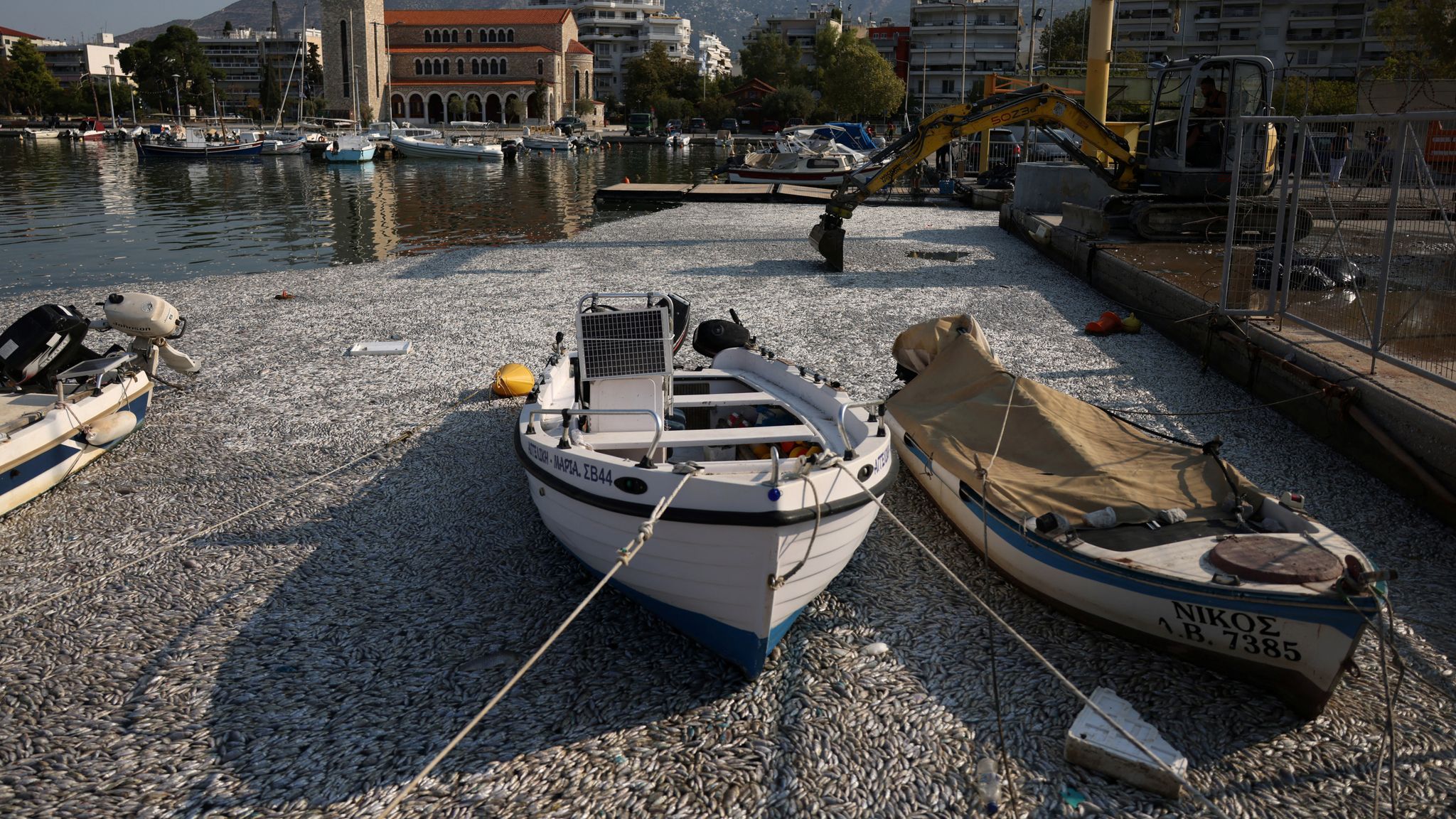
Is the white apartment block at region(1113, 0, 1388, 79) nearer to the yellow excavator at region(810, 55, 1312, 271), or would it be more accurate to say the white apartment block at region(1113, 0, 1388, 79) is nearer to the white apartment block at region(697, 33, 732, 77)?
the yellow excavator at region(810, 55, 1312, 271)

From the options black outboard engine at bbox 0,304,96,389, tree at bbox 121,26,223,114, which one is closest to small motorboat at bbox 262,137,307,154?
tree at bbox 121,26,223,114

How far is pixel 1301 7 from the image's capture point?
310ft

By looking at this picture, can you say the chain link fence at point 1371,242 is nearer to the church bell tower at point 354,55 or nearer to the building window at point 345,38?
the church bell tower at point 354,55

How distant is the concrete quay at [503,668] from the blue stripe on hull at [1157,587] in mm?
475

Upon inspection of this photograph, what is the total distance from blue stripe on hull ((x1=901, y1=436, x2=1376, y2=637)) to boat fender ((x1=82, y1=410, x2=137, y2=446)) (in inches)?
274

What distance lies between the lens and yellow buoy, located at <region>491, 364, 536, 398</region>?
1041 cm

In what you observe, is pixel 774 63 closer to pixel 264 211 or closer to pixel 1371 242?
pixel 264 211

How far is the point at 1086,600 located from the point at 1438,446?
3683mm

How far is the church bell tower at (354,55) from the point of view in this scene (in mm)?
107812

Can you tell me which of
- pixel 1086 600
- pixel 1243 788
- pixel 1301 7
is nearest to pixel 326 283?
pixel 1086 600

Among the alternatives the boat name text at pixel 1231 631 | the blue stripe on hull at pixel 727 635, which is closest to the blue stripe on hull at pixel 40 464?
the blue stripe on hull at pixel 727 635

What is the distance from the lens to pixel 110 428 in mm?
Answer: 8297

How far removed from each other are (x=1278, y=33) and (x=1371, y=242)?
104477 mm

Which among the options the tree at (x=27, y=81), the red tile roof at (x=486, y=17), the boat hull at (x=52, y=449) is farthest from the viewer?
the tree at (x=27, y=81)
